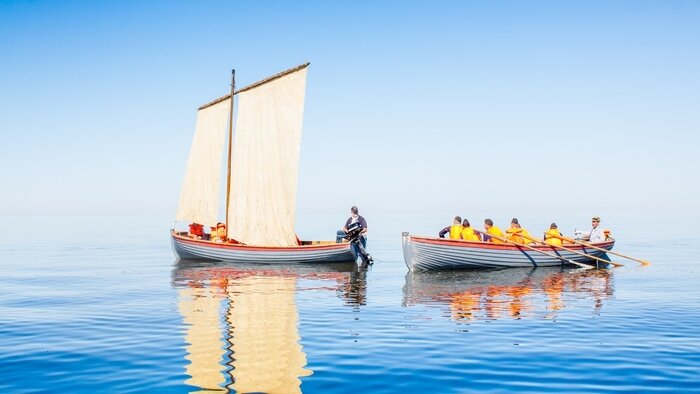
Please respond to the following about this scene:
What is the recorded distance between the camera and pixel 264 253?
37938mm

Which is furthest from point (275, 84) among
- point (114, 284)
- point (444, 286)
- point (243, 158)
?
point (444, 286)

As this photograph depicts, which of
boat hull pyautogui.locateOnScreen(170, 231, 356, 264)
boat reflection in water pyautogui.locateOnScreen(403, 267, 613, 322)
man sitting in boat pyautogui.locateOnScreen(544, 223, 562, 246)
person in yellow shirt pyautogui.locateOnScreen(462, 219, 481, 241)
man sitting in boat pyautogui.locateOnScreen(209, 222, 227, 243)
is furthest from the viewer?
man sitting in boat pyautogui.locateOnScreen(209, 222, 227, 243)

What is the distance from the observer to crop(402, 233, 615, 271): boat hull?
31.8 m

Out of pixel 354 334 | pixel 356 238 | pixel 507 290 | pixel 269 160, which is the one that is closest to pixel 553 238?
pixel 356 238

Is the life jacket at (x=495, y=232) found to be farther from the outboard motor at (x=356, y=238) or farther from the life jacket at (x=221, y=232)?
the life jacket at (x=221, y=232)

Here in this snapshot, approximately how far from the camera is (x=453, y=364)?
12312mm

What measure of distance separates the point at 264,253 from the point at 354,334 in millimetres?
23210

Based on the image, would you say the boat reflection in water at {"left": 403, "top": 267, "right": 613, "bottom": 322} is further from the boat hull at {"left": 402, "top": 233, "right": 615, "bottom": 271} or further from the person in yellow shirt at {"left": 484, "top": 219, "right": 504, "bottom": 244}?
the person in yellow shirt at {"left": 484, "top": 219, "right": 504, "bottom": 244}

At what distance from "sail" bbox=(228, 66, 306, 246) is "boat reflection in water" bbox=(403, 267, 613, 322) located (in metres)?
11.0

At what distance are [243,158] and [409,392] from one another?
32.3 metres

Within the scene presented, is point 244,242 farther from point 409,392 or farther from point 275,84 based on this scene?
point 409,392

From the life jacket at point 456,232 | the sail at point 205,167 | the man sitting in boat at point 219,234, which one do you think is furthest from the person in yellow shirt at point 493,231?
the sail at point 205,167

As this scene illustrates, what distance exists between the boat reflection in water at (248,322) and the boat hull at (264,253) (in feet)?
7.12

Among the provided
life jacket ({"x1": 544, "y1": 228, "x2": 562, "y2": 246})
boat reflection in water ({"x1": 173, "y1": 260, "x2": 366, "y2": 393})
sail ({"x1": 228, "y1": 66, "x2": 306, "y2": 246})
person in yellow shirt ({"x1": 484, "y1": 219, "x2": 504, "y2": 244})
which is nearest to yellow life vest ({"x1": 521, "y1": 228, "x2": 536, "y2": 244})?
life jacket ({"x1": 544, "y1": 228, "x2": 562, "y2": 246})
